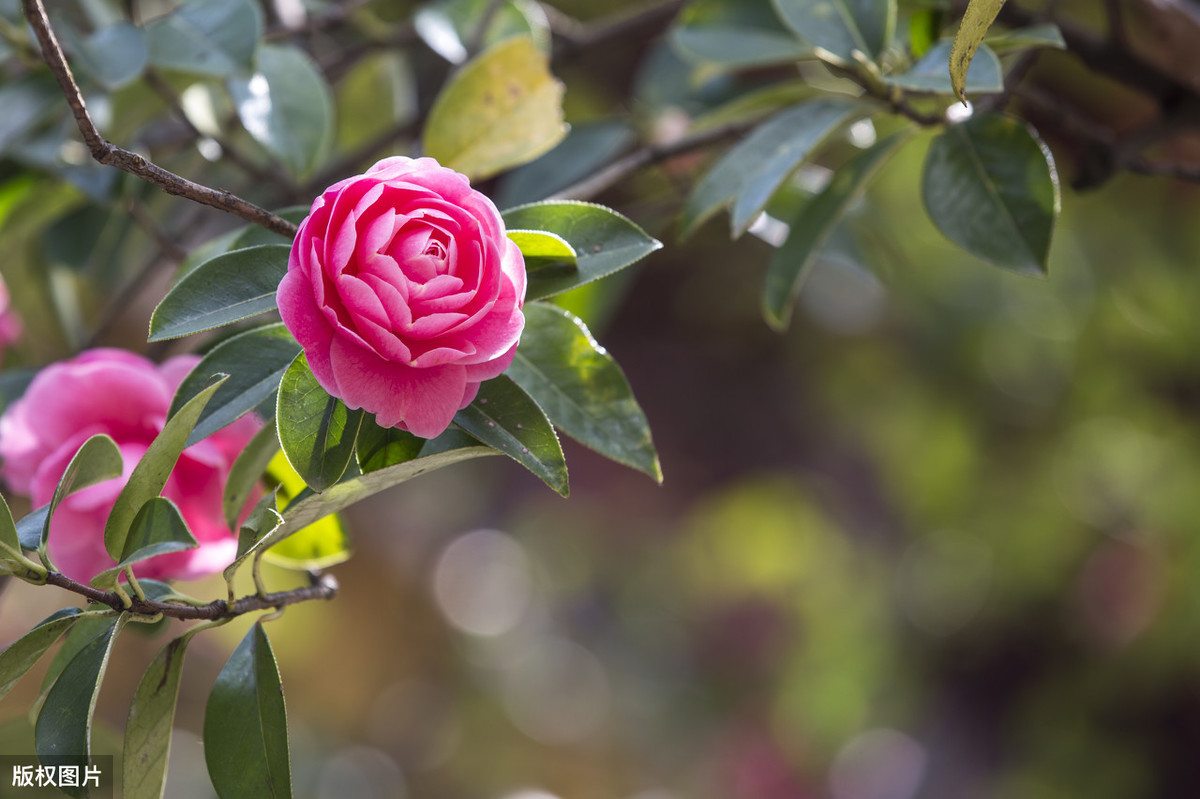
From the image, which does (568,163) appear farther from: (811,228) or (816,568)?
(816,568)

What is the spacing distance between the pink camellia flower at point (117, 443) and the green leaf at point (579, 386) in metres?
0.15

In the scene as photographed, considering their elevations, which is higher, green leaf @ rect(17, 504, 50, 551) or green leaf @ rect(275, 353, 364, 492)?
green leaf @ rect(275, 353, 364, 492)

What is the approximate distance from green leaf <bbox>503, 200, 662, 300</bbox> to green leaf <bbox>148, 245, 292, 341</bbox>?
10cm

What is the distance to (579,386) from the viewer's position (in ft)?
1.23

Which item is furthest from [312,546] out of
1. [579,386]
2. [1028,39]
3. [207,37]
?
[1028,39]

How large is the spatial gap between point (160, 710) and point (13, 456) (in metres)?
0.15

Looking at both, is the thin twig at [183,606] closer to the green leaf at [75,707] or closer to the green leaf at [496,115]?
Answer: the green leaf at [75,707]

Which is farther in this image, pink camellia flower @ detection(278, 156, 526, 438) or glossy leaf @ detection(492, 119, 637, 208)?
glossy leaf @ detection(492, 119, 637, 208)

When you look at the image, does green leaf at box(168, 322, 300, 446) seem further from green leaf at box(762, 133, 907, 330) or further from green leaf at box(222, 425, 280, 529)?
green leaf at box(762, 133, 907, 330)

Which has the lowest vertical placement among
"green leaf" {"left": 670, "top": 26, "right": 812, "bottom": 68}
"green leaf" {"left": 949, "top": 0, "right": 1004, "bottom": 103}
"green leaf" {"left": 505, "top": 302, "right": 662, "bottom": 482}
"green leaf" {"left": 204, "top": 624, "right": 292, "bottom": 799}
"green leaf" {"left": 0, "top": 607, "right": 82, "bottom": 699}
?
"green leaf" {"left": 204, "top": 624, "right": 292, "bottom": 799}

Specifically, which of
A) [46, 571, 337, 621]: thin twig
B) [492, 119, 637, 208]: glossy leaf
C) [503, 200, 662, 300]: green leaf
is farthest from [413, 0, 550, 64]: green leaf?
[46, 571, 337, 621]: thin twig

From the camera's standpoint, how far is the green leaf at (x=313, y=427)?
1.01 feet

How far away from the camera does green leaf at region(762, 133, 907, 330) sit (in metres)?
0.46

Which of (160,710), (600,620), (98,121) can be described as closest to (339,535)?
(160,710)
